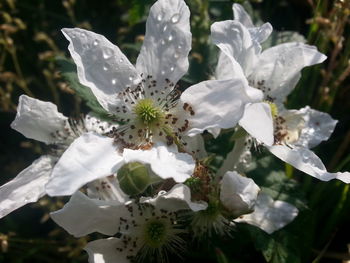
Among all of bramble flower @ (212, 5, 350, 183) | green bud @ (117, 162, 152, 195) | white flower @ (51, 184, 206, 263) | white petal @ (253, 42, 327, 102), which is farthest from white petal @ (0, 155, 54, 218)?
white petal @ (253, 42, 327, 102)

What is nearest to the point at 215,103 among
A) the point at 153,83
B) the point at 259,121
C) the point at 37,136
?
the point at 259,121

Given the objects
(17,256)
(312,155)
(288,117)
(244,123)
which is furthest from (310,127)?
(17,256)

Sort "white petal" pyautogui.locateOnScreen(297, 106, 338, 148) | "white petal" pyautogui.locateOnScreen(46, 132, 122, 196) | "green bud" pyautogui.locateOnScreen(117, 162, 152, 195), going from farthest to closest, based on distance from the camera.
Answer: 1. "white petal" pyautogui.locateOnScreen(297, 106, 338, 148)
2. "green bud" pyautogui.locateOnScreen(117, 162, 152, 195)
3. "white petal" pyautogui.locateOnScreen(46, 132, 122, 196)

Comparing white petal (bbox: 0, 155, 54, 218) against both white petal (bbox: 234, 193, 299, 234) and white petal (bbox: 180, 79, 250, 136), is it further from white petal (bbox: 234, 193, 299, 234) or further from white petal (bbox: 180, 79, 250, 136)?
white petal (bbox: 234, 193, 299, 234)

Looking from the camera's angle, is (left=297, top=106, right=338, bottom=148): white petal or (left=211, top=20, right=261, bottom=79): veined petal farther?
(left=297, top=106, right=338, bottom=148): white petal

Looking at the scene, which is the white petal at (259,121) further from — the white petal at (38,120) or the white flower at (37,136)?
the white petal at (38,120)

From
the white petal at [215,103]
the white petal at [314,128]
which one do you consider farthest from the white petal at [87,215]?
the white petal at [314,128]
